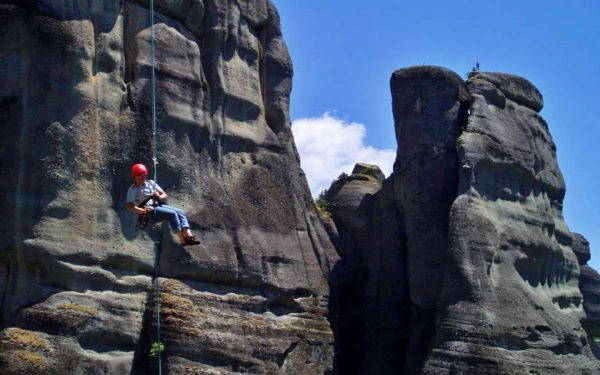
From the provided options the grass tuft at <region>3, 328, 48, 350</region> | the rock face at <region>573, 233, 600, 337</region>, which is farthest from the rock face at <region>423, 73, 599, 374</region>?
the grass tuft at <region>3, 328, 48, 350</region>

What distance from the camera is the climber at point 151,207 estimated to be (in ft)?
60.5

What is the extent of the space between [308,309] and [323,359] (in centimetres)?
129

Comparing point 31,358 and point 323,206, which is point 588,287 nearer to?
point 323,206

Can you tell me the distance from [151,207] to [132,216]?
4.05m

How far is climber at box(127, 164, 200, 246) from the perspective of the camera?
18438 millimetres

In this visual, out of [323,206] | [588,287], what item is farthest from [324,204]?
[588,287]

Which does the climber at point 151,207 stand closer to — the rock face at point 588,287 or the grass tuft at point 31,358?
the grass tuft at point 31,358

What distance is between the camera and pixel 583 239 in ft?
141

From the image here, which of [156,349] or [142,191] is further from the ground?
[142,191]

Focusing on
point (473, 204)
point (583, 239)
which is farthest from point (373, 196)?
point (583, 239)

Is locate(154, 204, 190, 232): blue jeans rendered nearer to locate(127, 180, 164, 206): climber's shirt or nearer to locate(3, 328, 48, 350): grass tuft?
locate(127, 180, 164, 206): climber's shirt

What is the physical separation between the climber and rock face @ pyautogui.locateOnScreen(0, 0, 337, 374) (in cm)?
327

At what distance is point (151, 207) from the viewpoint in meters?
18.7

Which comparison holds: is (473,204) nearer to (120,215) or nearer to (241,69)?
(241,69)
